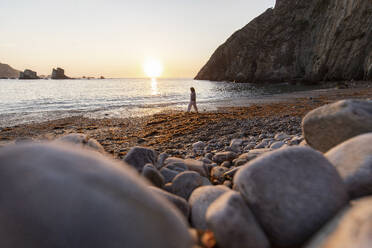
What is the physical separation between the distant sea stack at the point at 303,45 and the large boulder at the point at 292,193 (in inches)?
1631

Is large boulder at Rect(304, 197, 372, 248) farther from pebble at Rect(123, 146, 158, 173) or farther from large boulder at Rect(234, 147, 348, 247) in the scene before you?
pebble at Rect(123, 146, 158, 173)

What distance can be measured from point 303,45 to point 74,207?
65101 mm

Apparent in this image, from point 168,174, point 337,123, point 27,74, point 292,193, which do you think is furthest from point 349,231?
point 27,74

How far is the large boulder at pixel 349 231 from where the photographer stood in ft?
3.47

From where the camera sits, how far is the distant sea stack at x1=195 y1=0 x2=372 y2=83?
36125 millimetres

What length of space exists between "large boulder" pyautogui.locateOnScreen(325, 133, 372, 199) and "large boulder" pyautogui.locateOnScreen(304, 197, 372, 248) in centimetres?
30

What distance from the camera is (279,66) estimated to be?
63750mm

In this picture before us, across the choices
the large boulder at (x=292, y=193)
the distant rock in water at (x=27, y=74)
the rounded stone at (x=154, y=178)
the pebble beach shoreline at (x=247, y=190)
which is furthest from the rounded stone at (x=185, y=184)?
the distant rock in water at (x=27, y=74)

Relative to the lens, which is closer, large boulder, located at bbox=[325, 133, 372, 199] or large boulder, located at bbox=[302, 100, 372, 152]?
large boulder, located at bbox=[325, 133, 372, 199]

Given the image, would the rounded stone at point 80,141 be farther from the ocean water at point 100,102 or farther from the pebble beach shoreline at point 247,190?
the ocean water at point 100,102

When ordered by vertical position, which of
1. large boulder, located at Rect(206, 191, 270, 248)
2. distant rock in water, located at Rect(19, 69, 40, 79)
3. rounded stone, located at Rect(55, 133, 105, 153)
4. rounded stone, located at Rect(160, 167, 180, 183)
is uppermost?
distant rock in water, located at Rect(19, 69, 40, 79)

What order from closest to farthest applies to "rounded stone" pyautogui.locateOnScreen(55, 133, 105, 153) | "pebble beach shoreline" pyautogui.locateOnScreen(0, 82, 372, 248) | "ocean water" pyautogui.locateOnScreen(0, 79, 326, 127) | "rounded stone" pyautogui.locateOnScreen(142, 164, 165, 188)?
1. "pebble beach shoreline" pyautogui.locateOnScreen(0, 82, 372, 248)
2. "rounded stone" pyautogui.locateOnScreen(142, 164, 165, 188)
3. "rounded stone" pyautogui.locateOnScreen(55, 133, 105, 153)
4. "ocean water" pyautogui.locateOnScreen(0, 79, 326, 127)

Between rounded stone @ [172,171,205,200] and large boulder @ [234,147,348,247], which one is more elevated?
large boulder @ [234,147,348,247]

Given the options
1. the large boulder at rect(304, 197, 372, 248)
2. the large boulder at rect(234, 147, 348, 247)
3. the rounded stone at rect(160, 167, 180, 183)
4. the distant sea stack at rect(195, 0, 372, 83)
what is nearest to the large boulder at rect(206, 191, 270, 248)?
the large boulder at rect(234, 147, 348, 247)
